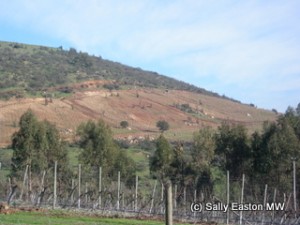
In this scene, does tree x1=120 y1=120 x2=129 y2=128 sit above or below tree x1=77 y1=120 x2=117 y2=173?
above

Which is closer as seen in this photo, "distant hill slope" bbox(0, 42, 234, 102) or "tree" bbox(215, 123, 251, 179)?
"tree" bbox(215, 123, 251, 179)

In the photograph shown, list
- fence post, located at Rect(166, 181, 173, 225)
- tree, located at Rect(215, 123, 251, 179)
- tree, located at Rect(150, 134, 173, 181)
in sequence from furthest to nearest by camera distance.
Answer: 1. tree, located at Rect(150, 134, 173, 181)
2. tree, located at Rect(215, 123, 251, 179)
3. fence post, located at Rect(166, 181, 173, 225)

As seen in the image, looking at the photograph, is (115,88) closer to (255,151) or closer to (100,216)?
(255,151)

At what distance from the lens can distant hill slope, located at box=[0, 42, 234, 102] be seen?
9888cm

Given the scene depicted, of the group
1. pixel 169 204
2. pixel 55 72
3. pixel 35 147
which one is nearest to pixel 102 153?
pixel 35 147

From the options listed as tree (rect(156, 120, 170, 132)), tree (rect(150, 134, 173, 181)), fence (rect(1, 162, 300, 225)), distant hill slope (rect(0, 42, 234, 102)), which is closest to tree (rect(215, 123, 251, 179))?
tree (rect(150, 134, 173, 181))

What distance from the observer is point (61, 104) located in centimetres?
9288

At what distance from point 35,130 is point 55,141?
8.25 feet

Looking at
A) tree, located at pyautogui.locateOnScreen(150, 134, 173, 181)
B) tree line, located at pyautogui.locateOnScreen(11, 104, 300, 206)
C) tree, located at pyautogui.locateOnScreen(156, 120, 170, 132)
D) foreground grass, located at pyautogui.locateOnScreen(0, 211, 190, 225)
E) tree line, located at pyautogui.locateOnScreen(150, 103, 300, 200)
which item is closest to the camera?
foreground grass, located at pyautogui.locateOnScreen(0, 211, 190, 225)

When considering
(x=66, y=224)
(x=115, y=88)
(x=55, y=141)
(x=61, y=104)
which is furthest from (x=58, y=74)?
(x=66, y=224)

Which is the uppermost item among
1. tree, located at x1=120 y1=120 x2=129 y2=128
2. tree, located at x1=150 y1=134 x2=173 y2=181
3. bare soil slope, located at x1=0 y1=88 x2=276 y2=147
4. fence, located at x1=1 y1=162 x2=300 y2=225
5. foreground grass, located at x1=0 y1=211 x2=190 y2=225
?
bare soil slope, located at x1=0 y1=88 x2=276 y2=147

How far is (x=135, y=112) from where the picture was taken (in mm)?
102062

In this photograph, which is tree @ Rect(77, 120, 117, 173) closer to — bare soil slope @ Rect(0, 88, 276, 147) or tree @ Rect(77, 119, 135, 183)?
tree @ Rect(77, 119, 135, 183)

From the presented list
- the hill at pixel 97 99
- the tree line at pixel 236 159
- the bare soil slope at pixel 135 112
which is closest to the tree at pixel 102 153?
the tree line at pixel 236 159
